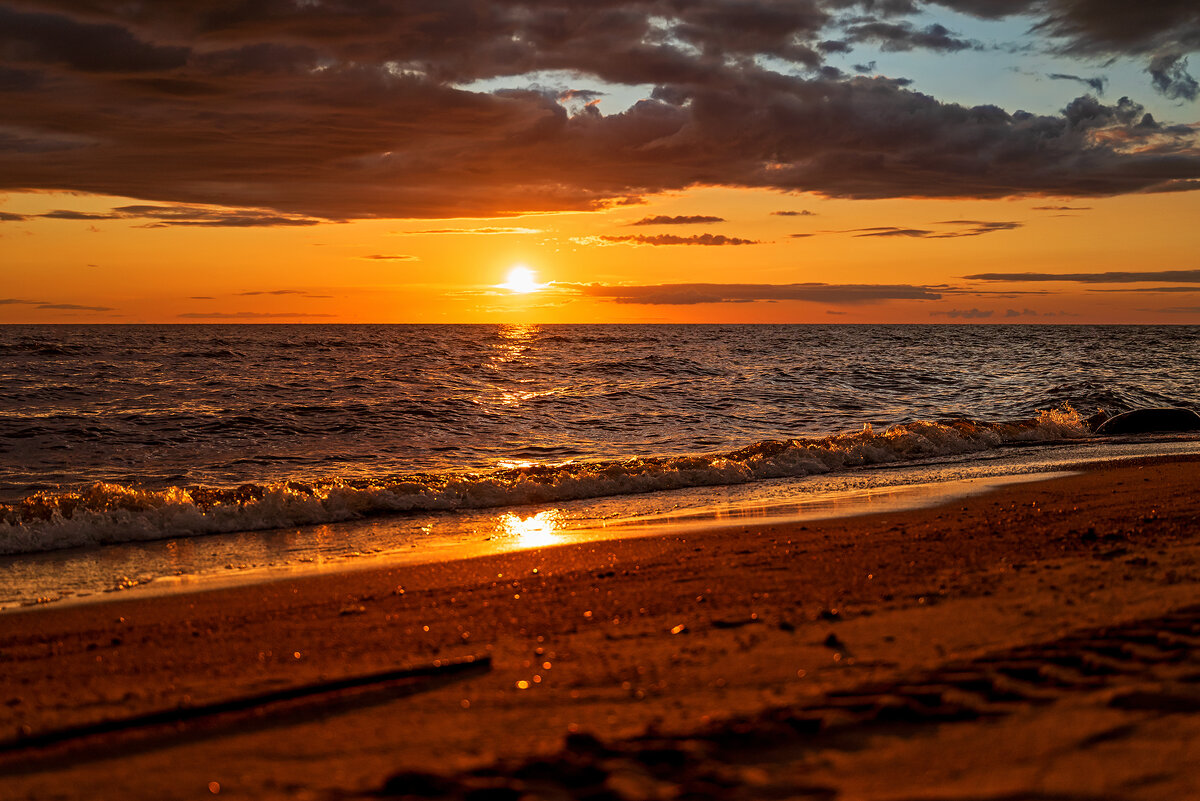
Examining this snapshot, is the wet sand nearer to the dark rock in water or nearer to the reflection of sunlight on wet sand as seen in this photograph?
the reflection of sunlight on wet sand

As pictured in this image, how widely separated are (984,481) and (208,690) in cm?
1178

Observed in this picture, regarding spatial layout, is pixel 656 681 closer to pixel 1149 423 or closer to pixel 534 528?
pixel 534 528

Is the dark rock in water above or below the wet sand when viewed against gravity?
below

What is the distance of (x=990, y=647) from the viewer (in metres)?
4.32

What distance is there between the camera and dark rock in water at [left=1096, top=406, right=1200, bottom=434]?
69.3 feet

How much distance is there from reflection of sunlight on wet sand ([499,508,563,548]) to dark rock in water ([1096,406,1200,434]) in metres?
16.1

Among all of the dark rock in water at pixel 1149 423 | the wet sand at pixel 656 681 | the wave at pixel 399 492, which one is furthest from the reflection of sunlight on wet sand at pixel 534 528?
the dark rock in water at pixel 1149 423

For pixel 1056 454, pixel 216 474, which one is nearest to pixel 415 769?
pixel 216 474

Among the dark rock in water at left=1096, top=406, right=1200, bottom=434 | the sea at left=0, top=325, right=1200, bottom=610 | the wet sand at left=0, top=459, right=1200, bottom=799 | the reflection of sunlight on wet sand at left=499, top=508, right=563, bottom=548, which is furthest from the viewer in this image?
the dark rock in water at left=1096, top=406, right=1200, bottom=434

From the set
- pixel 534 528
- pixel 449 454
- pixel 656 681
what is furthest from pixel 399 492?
pixel 656 681

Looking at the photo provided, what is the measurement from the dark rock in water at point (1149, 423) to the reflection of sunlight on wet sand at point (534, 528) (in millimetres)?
16088

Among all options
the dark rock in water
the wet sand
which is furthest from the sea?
the wet sand

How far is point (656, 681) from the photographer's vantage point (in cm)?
414

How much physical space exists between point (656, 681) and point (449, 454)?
13.9 m
